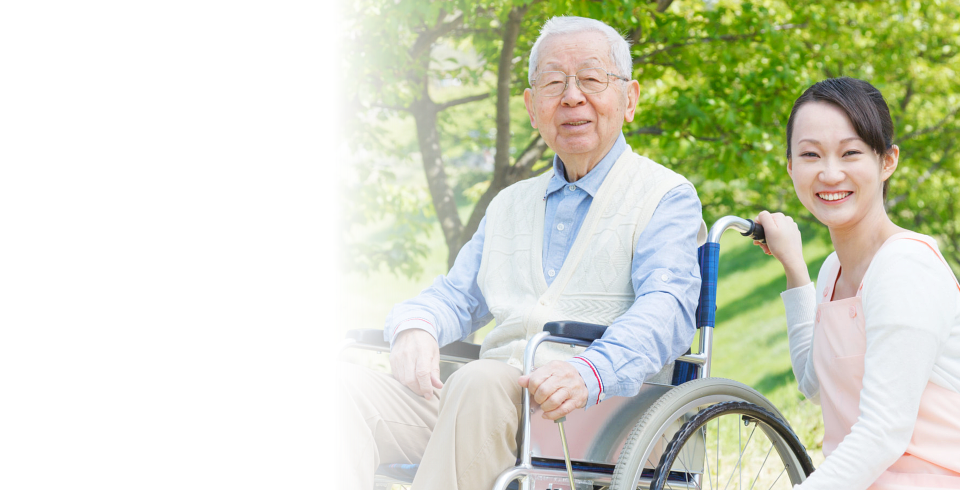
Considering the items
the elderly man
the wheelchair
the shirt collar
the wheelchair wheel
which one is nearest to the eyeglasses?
the elderly man

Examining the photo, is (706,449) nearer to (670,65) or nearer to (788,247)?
(788,247)

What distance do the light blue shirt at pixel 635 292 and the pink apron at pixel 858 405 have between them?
0.24m

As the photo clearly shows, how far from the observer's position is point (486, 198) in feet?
14.1

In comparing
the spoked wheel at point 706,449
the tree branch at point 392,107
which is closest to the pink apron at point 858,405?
the spoked wheel at point 706,449

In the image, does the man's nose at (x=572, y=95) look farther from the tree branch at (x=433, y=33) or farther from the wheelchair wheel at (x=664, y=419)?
the tree branch at (x=433, y=33)

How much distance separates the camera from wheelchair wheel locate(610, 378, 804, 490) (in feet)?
4.44

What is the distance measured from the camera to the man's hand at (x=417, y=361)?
5.65ft

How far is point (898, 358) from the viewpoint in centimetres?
123

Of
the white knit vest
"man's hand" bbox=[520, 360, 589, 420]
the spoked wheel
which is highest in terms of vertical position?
the white knit vest

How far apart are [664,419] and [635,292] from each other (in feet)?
1.04

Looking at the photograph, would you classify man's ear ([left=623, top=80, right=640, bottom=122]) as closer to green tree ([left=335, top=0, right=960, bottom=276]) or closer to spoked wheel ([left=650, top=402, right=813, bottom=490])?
spoked wheel ([left=650, top=402, right=813, bottom=490])

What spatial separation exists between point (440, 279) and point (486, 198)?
2395 mm

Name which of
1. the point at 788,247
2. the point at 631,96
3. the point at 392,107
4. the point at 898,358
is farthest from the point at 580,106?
the point at 392,107
